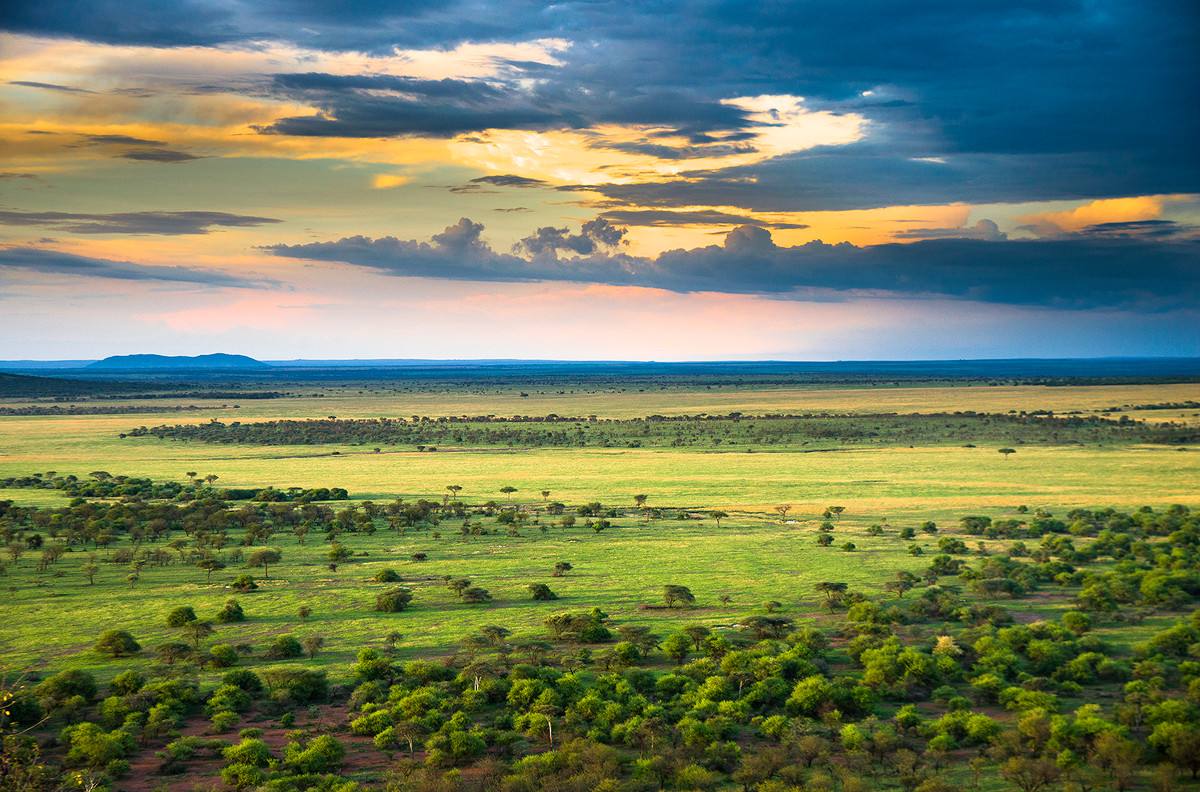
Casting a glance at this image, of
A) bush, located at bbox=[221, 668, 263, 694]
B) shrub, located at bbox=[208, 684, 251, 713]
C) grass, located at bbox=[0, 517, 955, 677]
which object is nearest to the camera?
shrub, located at bbox=[208, 684, 251, 713]

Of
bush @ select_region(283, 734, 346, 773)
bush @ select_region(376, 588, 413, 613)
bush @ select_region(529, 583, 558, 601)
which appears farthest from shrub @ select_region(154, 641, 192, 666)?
bush @ select_region(529, 583, 558, 601)

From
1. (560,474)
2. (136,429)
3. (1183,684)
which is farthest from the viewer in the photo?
(136,429)

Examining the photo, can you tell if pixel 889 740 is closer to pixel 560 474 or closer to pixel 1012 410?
pixel 560 474

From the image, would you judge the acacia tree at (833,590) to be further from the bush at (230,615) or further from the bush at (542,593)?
the bush at (230,615)

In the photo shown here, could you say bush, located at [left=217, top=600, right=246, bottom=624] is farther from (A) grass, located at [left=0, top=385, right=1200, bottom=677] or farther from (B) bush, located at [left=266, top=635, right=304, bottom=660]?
(B) bush, located at [left=266, top=635, right=304, bottom=660]

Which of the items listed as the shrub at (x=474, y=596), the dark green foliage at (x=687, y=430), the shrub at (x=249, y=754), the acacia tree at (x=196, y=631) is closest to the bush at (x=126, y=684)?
the acacia tree at (x=196, y=631)

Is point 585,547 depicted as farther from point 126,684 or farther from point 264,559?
point 126,684

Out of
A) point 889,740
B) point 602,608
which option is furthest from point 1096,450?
point 889,740
